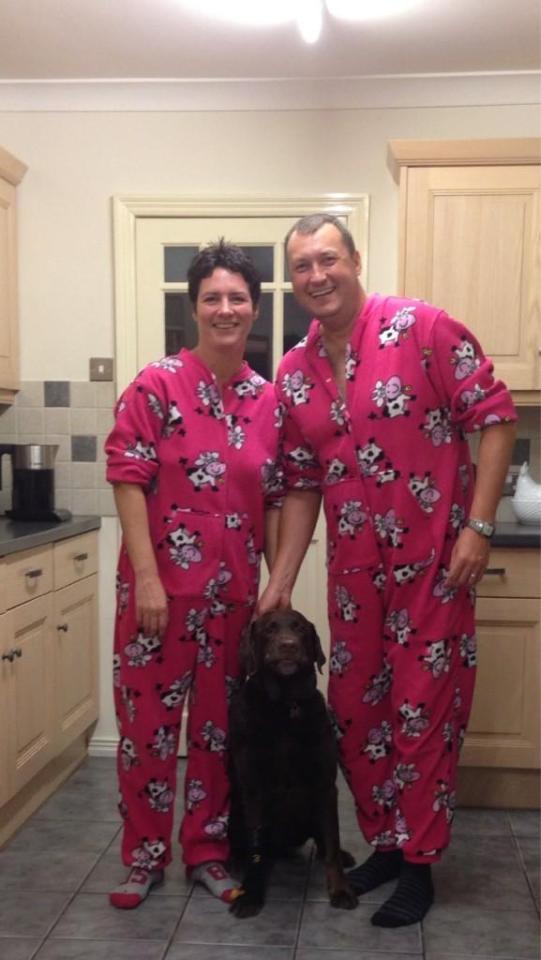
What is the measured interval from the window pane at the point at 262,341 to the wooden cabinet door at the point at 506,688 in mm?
1140

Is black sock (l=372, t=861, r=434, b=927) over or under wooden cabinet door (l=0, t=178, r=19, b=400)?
under

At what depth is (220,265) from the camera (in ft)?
6.59

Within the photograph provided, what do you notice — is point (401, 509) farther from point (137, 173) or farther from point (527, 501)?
point (137, 173)

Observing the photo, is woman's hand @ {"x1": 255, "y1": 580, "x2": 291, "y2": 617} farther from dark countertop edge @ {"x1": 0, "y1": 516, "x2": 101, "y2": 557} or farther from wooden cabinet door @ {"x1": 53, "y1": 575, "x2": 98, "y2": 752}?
wooden cabinet door @ {"x1": 53, "y1": 575, "x2": 98, "y2": 752}

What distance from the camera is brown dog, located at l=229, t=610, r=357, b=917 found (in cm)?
201

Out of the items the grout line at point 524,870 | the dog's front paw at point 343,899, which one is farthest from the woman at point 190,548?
the grout line at point 524,870

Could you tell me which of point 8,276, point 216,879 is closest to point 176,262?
point 8,276

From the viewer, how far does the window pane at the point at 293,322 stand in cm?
311

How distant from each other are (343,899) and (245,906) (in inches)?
9.0

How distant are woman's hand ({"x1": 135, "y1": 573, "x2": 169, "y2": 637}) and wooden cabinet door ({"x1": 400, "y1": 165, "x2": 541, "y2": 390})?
133 centimetres

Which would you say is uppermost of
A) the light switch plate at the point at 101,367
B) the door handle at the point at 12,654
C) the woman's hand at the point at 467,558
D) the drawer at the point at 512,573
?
the light switch plate at the point at 101,367

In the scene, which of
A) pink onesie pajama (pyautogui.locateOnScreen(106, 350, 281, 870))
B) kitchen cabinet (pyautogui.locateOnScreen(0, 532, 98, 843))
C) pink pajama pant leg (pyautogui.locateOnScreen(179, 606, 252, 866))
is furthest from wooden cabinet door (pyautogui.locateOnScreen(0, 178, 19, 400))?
pink pajama pant leg (pyautogui.locateOnScreen(179, 606, 252, 866))

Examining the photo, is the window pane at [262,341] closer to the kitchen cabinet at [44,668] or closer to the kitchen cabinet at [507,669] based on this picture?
the kitchen cabinet at [44,668]

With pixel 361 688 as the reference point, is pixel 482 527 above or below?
above
